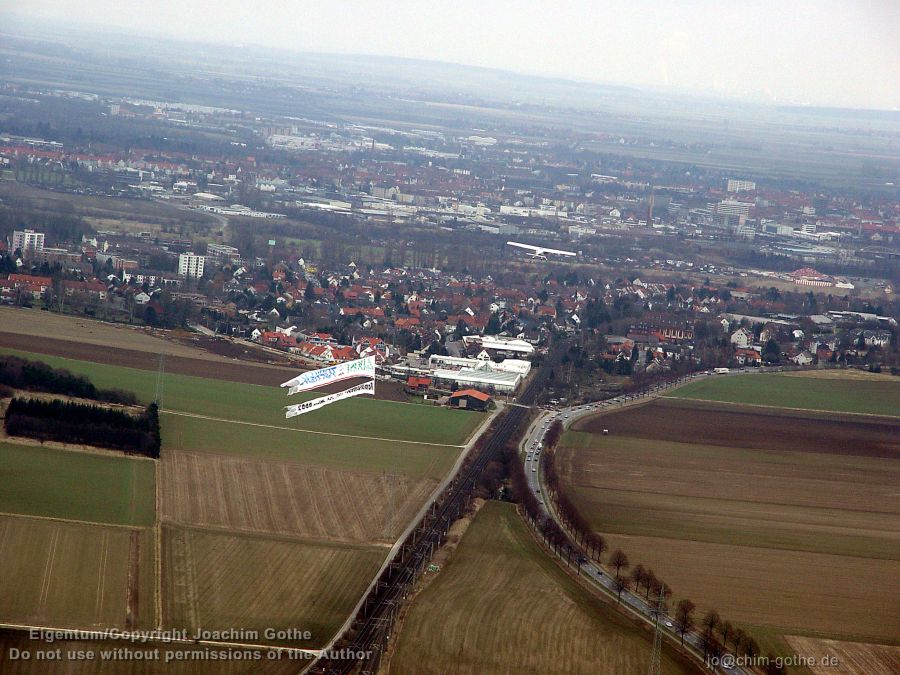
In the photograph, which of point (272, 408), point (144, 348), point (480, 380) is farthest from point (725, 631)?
point (144, 348)

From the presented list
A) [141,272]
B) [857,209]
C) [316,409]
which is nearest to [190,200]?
[141,272]

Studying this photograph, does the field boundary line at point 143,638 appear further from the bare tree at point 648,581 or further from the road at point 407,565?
the bare tree at point 648,581

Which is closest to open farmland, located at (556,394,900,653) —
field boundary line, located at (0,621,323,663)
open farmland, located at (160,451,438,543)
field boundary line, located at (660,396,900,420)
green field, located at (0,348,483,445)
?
field boundary line, located at (660,396,900,420)

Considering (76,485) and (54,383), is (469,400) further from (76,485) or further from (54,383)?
(76,485)

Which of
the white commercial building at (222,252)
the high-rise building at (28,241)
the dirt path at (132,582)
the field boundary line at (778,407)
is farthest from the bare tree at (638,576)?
the white commercial building at (222,252)

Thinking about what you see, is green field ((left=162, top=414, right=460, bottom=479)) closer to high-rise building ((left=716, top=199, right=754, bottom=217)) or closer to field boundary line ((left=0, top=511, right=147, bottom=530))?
field boundary line ((left=0, top=511, right=147, bottom=530))
